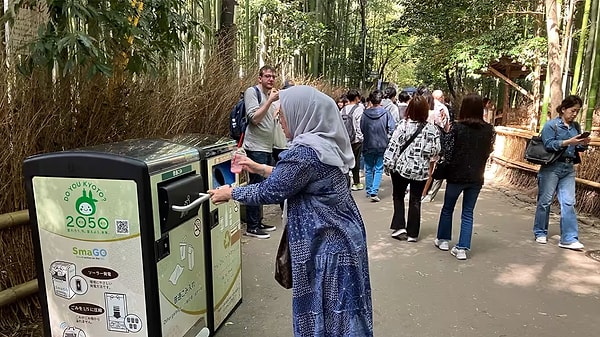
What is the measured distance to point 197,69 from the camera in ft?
18.2

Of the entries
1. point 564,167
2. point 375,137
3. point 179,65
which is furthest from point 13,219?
point 375,137

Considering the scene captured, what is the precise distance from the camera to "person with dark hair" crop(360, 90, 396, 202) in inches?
269

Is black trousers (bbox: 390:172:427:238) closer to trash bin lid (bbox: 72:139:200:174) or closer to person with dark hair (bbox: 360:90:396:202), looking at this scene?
person with dark hair (bbox: 360:90:396:202)

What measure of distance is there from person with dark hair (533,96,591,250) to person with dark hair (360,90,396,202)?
2.47 m

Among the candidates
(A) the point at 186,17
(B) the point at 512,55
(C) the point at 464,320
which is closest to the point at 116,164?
(A) the point at 186,17

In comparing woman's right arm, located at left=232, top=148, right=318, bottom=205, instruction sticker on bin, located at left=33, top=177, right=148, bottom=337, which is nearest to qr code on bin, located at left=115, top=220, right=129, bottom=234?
instruction sticker on bin, located at left=33, top=177, right=148, bottom=337

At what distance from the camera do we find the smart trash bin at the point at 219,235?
2.70 m

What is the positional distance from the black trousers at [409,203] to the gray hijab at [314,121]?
9.20 ft

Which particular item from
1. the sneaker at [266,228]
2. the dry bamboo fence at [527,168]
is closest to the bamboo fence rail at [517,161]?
the dry bamboo fence at [527,168]

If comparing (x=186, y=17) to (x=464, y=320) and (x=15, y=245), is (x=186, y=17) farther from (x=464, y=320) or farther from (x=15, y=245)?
(x=464, y=320)

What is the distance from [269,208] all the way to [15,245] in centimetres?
390

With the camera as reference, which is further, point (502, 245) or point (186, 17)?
point (502, 245)

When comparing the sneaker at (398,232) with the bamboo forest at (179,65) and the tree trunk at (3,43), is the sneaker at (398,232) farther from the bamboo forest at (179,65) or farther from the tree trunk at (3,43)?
the tree trunk at (3,43)

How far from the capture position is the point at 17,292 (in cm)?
262
